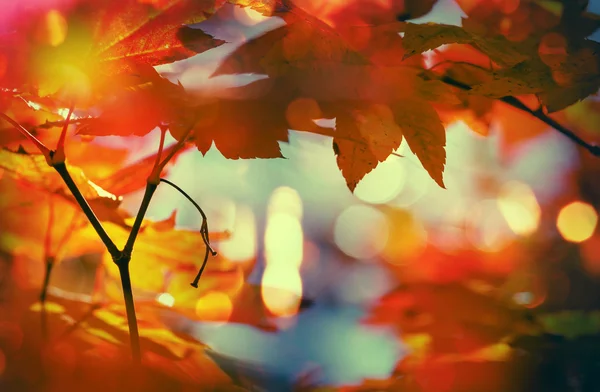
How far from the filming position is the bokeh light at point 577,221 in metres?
0.55

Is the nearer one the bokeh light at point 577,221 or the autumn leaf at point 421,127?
the autumn leaf at point 421,127

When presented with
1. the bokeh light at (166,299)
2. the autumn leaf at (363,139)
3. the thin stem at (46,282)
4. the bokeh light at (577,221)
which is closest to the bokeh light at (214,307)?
the bokeh light at (166,299)

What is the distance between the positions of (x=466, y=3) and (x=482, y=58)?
0.06 m

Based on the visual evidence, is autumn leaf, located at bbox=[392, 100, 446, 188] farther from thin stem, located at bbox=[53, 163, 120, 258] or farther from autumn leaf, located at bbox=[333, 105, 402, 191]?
thin stem, located at bbox=[53, 163, 120, 258]

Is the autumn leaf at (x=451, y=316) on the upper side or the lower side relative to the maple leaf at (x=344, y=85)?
lower

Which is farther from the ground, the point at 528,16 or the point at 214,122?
the point at 528,16

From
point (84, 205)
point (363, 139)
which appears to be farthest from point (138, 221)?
point (363, 139)

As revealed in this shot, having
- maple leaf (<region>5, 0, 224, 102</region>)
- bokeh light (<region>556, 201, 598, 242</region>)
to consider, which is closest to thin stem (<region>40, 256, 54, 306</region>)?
maple leaf (<region>5, 0, 224, 102</region>)

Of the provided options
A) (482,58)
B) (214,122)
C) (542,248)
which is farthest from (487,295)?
(214,122)

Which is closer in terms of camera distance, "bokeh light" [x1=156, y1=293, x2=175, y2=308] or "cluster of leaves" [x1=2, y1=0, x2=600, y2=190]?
"cluster of leaves" [x1=2, y1=0, x2=600, y2=190]

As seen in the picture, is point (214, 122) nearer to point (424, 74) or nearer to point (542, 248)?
point (424, 74)

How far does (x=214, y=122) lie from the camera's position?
299mm

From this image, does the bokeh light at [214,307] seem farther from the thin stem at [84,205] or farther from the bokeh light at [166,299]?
the thin stem at [84,205]

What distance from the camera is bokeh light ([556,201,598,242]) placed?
0.55m
